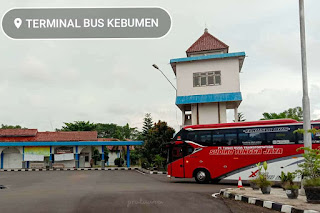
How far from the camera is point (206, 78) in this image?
27.2m

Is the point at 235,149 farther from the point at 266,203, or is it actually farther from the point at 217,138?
the point at 266,203

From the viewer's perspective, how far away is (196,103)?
27.2m

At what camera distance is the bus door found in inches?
693

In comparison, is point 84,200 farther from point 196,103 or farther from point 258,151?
point 196,103

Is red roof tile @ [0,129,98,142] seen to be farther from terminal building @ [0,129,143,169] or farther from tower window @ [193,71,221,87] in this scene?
tower window @ [193,71,221,87]

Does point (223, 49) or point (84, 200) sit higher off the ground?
point (223, 49)

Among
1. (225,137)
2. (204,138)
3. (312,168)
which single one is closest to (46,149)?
(204,138)

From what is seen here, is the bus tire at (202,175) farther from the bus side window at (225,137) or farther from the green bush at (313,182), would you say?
the green bush at (313,182)

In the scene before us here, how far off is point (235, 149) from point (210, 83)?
11.4 meters

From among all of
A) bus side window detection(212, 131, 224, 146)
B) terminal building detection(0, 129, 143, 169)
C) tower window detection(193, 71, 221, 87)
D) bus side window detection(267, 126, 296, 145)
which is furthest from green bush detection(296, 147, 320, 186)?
terminal building detection(0, 129, 143, 169)

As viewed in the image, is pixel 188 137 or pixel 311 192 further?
pixel 188 137

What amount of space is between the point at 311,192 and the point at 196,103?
18.9 metres

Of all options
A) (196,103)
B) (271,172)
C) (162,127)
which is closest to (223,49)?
(196,103)

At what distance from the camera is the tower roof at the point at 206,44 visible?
28344 mm
